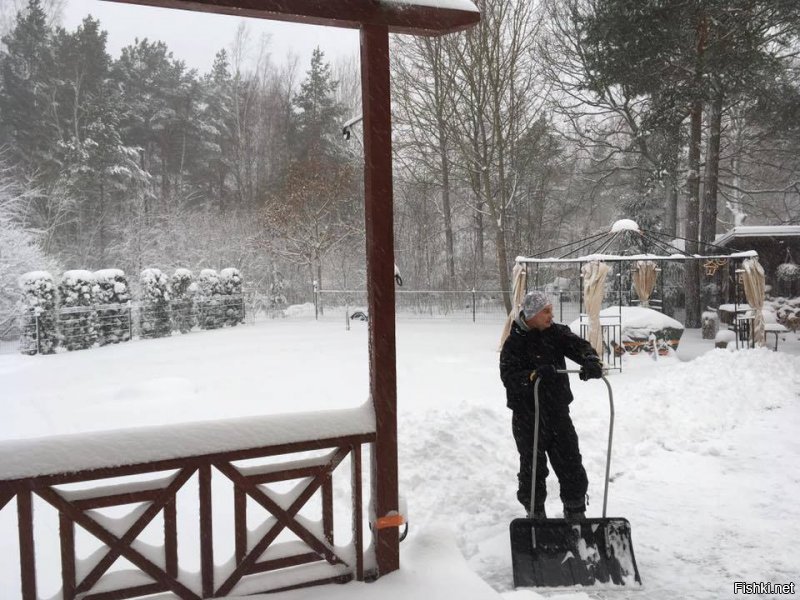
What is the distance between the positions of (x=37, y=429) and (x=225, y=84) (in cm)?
2292

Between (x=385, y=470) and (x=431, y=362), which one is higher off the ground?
(x=385, y=470)

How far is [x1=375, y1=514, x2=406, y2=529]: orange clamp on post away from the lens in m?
3.43

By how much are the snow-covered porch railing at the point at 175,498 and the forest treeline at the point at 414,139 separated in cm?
1604

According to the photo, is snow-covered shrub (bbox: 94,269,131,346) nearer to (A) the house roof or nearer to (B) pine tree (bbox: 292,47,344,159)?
(B) pine tree (bbox: 292,47,344,159)

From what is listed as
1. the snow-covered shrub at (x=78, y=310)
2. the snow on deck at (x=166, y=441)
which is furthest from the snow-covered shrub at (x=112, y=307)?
the snow on deck at (x=166, y=441)

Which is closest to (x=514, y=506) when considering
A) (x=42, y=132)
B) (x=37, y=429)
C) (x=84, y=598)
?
(x=84, y=598)

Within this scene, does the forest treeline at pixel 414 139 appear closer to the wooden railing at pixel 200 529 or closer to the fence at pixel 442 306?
the fence at pixel 442 306

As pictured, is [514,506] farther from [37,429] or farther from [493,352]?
[493,352]

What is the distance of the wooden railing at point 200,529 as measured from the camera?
2797 millimetres

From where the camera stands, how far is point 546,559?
3.80 meters

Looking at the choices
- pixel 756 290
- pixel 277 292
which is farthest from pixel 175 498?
pixel 277 292

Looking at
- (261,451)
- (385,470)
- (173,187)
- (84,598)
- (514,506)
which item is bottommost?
(514,506)

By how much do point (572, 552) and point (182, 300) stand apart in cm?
1711

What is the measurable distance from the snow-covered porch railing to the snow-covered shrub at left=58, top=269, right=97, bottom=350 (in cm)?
1363
